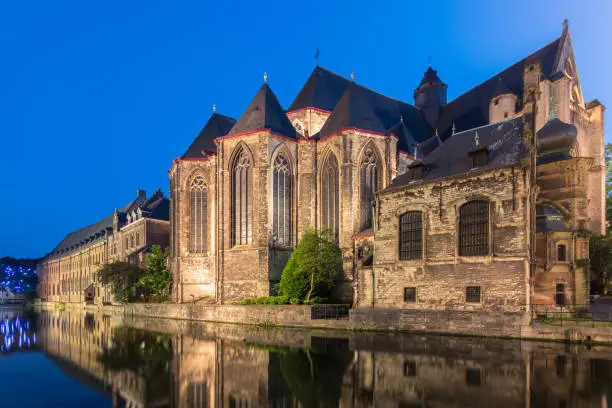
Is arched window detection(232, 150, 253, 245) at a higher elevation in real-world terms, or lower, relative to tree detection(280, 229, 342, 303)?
higher

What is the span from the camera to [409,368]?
1434 centimetres

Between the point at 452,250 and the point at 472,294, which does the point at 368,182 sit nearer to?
the point at 452,250

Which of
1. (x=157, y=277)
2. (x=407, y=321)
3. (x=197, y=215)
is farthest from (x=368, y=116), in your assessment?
(x=157, y=277)

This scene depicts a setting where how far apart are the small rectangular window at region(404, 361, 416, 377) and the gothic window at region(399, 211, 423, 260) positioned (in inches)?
459

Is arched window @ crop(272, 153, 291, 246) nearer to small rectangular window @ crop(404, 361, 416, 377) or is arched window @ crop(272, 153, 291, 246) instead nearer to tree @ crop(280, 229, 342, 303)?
tree @ crop(280, 229, 342, 303)

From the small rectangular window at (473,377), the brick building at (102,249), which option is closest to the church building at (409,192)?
the small rectangular window at (473,377)

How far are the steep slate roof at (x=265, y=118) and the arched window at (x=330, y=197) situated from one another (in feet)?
12.8

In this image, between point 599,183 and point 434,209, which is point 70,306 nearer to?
point 434,209

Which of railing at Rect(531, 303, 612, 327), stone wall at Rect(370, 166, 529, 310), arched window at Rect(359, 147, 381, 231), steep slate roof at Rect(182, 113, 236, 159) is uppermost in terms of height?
steep slate roof at Rect(182, 113, 236, 159)

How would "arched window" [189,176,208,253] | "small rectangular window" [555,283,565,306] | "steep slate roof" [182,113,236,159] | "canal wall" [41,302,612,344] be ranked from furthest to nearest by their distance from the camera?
1. "steep slate roof" [182,113,236,159]
2. "arched window" [189,176,208,253]
3. "small rectangular window" [555,283,565,306]
4. "canal wall" [41,302,612,344]

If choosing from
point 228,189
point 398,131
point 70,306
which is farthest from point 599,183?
point 70,306

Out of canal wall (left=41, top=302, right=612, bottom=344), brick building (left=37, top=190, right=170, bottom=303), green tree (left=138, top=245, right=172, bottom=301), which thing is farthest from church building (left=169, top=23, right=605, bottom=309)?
brick building (left=37, top=190, right=170, bottom=303)

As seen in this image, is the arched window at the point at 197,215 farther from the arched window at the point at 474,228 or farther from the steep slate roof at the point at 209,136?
the arched window at the point at 474,228

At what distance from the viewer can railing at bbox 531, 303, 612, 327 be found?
67.5 feet
